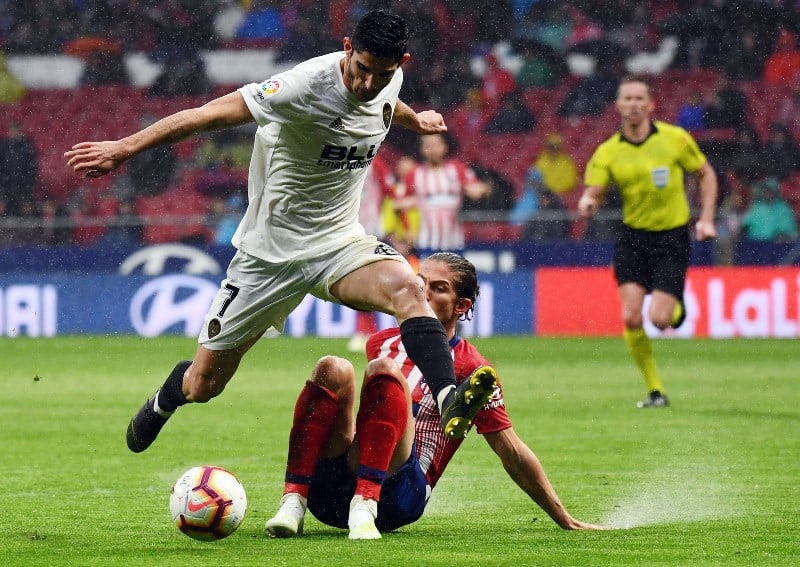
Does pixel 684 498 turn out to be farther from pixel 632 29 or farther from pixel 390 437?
pixel 632 29

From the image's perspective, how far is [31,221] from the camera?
60.6 ft

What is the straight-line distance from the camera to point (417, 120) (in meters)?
6.35

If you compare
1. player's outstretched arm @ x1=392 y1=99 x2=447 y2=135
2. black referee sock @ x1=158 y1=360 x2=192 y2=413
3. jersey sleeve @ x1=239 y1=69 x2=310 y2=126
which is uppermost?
jersey sleeve @ x1=239 y1=69 x2=310 y2=126

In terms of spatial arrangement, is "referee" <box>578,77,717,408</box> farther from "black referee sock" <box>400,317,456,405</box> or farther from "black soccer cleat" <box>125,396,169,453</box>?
"black referee sock" <box>400,317,456,405</box>

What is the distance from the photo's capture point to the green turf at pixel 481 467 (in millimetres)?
5016

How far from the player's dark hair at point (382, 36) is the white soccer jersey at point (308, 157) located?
25 cm

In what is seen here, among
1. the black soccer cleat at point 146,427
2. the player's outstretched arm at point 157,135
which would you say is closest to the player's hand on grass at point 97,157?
the player's outstretched arm at point 157,135

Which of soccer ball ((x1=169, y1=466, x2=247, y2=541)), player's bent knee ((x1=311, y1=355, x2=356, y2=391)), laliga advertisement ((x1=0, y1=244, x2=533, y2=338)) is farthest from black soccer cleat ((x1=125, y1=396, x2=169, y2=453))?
laliga advertisement ((x1=0, y1=244, x2=533, y2=338))

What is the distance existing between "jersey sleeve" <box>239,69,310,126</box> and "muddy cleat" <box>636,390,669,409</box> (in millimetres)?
6003

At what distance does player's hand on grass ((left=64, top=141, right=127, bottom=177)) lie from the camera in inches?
200

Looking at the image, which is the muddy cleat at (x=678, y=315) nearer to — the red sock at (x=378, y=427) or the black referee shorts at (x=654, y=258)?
the black referee shorts at (x=654, y=258)

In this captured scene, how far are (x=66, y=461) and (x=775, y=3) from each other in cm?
1780

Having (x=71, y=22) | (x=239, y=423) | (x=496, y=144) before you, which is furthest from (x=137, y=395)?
(x=71, y=22)

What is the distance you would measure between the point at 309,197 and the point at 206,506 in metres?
1.40
